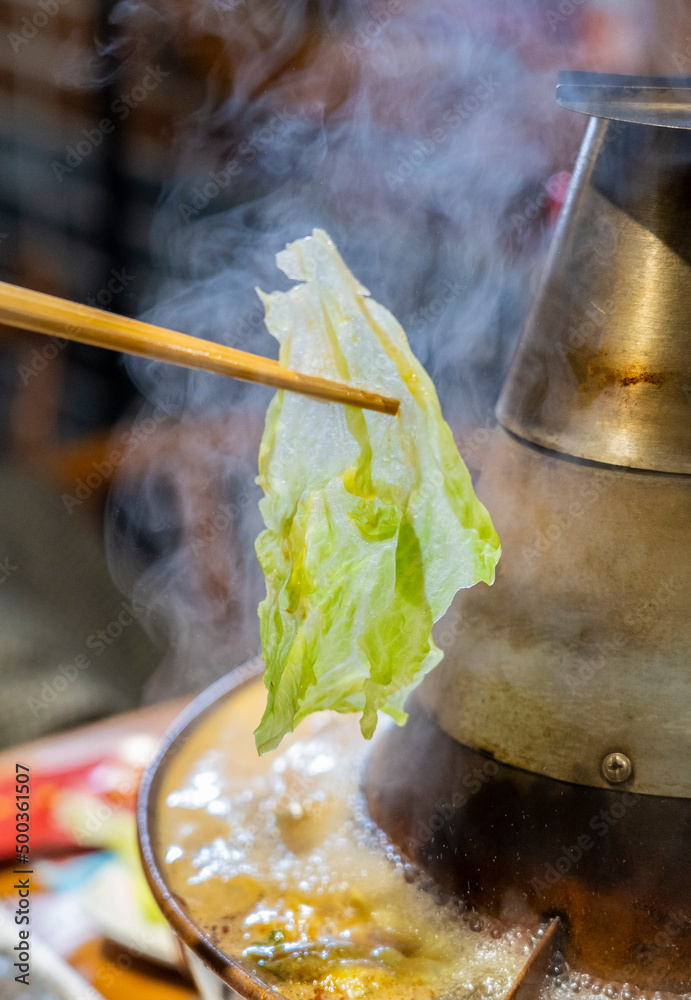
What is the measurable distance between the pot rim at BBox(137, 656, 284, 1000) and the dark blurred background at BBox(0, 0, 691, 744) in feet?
5.37

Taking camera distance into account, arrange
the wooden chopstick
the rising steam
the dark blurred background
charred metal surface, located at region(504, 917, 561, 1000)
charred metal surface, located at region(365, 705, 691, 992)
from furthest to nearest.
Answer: the dark blurred background, the rising steam, charred metal surface, located at region(365, 705, 691, 992), charred metal surface, located at region(504, 917, 561, 1000), the wooden chopstick

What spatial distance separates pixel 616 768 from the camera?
5.40ft

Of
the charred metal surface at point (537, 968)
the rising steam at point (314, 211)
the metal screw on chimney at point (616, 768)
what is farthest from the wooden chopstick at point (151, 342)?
the rising steam at point (314, 211)

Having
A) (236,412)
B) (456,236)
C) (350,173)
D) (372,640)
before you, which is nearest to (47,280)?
(236,412)

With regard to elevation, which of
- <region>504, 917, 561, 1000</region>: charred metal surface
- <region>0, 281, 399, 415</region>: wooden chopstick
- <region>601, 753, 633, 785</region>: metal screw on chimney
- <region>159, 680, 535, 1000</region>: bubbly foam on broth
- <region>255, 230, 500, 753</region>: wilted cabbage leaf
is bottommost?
<region>159, 680, 535, 1000</region>: bubbly foam on broth

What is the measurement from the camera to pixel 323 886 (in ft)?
Answer: 6.15

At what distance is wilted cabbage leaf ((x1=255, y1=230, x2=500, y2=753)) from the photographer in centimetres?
167

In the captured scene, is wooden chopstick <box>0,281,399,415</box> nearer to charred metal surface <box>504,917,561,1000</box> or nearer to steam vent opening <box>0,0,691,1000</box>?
steam vent opening <box>0,0,691,1000</box>

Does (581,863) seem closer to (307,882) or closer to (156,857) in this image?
Result: (307,882)

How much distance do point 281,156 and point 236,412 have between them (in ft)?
6.22

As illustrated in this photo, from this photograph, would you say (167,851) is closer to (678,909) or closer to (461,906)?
(461,906)

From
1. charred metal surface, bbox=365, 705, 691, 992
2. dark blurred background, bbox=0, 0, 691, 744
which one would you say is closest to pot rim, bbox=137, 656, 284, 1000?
charred metal surface, bbox=365, 705, 691, 992

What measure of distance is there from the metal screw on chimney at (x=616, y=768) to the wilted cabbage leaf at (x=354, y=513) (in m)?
0.40

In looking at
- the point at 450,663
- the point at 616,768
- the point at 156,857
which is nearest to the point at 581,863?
the point at 616,768
